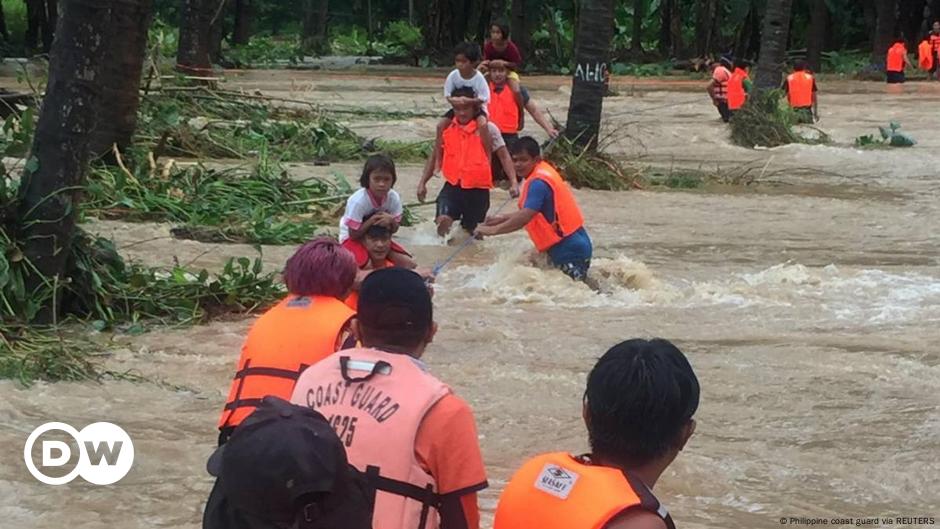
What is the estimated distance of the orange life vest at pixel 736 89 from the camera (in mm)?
23594

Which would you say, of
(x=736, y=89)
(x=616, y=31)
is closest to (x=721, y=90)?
(x=736, y=89)

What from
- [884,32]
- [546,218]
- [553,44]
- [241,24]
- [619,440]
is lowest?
[553,44]

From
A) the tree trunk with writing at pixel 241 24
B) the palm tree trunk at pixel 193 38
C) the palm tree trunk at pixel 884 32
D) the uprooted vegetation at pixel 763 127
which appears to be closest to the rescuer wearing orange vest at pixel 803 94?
the uprooted vegetation at pixel 763 127

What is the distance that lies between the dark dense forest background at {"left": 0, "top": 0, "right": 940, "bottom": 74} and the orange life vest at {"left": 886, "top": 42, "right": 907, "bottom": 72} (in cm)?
224

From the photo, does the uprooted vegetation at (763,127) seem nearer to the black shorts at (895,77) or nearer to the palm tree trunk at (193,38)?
the palm tree trunk at (193,38)

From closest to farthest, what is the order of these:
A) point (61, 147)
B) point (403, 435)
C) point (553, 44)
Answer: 1. point (403, 435)
2. point (61, 147)
3. point (553, 44)

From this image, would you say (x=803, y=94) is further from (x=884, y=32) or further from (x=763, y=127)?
(x=884, y=32)

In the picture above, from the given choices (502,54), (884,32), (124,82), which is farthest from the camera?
(884,32)

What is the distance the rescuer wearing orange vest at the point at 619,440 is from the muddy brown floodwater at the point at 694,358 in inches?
105

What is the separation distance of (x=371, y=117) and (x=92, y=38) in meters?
13.3

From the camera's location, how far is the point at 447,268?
11.2 m

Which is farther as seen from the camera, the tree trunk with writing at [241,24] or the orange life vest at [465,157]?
the tree trunk with writing at [241,24]

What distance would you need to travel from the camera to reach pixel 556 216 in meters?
9.66

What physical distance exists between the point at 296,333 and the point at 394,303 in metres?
0.77
